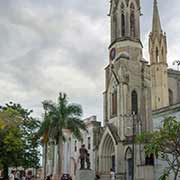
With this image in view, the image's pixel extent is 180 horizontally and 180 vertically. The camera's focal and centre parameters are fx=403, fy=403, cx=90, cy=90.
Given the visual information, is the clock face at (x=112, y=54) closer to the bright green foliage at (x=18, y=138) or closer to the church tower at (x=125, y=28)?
the church tower at (x=125, y=28)

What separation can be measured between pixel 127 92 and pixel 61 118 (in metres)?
15.8

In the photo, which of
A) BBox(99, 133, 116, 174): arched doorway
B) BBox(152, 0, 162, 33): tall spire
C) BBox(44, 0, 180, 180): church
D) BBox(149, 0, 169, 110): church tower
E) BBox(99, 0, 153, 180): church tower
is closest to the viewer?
BBox(99, 0, 153, 180): church tower

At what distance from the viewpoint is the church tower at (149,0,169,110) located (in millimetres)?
55831

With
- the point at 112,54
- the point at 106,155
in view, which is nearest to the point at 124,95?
the point at 112,54

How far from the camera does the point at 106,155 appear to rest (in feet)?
170

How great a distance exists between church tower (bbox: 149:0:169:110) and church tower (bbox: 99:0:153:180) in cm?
308

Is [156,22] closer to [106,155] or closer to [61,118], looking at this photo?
[106,155]

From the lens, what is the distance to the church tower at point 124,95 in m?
48.3

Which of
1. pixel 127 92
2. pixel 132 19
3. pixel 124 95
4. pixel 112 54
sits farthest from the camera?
pixel 132 19

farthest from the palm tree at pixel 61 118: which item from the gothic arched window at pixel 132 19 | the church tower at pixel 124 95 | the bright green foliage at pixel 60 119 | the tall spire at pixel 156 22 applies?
the tall spire at pixel 156 22

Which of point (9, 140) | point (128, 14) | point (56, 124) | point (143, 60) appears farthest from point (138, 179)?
point (128, 14)

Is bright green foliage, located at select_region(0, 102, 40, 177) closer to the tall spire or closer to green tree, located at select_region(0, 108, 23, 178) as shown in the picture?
green tree, located at select_region(0, 108, 23, 178)

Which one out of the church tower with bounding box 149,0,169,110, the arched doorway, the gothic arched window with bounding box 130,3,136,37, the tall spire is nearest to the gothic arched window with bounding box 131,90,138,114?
the church tower with bounding box 149,0,169,110

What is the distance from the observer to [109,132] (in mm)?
50219
